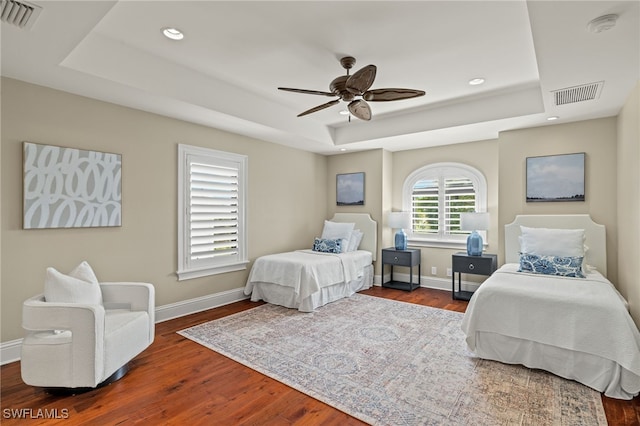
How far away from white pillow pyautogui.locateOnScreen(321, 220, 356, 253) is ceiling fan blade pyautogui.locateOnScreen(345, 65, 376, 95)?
3.01 meters

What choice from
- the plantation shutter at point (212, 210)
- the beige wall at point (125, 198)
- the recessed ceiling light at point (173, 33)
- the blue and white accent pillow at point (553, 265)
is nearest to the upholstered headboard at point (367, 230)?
the beige wall at point (125, 198)

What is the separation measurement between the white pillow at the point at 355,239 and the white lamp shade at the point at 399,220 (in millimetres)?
570

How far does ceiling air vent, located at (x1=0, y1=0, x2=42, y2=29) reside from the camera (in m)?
1.86

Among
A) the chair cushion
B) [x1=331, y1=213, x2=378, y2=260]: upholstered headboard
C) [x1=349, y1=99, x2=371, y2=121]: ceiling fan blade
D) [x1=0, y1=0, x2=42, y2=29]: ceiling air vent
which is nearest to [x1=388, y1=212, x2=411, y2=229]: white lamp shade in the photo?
[x1=331, y1=213, x2=378, y2=260]: upholstered headboard

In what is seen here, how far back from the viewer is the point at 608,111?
12.0 ft

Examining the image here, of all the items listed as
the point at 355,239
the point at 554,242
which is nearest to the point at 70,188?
the point at 355,239

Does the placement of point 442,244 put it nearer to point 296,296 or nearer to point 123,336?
point 296,296

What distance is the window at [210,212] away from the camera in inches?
163

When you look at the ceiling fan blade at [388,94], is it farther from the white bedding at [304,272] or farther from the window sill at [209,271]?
the window sill at [209,271]

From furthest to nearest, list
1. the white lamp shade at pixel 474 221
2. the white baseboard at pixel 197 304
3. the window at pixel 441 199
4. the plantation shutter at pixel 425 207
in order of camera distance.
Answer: the plantation shutter at pixel 425 207 → the window at pixel 441 199 → the white lamp shade at pixel 474 221 → the white baseboard at pixel 197 304

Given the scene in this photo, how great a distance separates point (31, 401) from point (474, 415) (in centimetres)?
301

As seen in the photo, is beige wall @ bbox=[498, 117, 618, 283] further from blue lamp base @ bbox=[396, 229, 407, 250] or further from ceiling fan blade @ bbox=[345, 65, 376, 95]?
ceiling fan blade @ bbox=[345, 65, 376, 95]

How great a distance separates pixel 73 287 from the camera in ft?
8.17

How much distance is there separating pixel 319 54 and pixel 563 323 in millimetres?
3051
